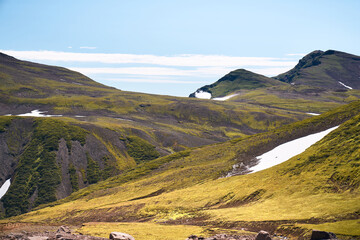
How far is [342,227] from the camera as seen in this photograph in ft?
156

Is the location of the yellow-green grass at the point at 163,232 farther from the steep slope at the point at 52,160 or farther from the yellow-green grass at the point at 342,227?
the steep slope at the point at 52,160

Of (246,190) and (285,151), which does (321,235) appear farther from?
(285,151)

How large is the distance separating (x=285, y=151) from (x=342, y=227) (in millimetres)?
60050

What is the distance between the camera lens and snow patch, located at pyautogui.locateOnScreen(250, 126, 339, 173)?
101 metres

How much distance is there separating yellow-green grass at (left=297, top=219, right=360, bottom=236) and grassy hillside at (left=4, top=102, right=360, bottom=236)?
0.26 m

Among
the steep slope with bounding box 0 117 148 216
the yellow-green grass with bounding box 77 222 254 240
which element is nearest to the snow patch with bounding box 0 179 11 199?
the steep slope with bounding box 0 117 148 216

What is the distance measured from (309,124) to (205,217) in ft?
218

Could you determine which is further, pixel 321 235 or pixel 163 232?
pixel 163 232

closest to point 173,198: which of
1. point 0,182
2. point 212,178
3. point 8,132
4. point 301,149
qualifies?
point 212,178

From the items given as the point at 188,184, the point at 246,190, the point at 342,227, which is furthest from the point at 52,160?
the point at 342,227

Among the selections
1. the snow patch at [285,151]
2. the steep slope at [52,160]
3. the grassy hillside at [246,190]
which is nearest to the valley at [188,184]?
the grassy hillside at [246,190]

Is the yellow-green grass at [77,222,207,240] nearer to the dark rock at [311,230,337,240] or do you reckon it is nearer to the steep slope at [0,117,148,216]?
the dark rock at [311,230,337,240]

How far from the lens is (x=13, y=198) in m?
146

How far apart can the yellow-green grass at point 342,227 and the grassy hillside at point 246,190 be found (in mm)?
260
